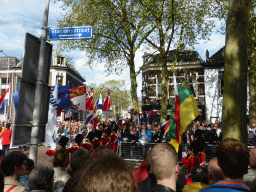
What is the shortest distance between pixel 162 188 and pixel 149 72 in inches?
1058

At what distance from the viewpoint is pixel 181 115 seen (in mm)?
5281

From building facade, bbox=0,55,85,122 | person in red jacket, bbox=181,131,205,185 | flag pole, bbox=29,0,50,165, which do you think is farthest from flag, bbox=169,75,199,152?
building facade, bbox=0,55,85,122

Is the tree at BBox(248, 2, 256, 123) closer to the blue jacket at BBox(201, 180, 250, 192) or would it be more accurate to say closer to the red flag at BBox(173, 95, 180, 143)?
the red flag at BBox(173, 95, 180, 143)

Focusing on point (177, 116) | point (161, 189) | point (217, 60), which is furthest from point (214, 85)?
point (161, 189)

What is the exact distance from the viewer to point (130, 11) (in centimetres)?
1712

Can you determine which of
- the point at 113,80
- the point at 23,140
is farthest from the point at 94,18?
the point at 113,80

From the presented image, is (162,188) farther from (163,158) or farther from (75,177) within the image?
(75,177)

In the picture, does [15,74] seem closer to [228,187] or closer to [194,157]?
[194,157]

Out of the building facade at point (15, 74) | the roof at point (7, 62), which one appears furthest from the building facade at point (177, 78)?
the roof at point (7, 62)

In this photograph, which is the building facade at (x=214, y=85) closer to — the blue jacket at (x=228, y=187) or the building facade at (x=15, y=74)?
the blue jacket at (x=228, y=187)

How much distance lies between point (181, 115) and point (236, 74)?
4.56 feet

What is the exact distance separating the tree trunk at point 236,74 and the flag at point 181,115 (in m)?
0.76

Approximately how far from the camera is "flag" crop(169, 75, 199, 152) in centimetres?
520

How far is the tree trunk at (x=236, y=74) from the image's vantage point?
175 inches
